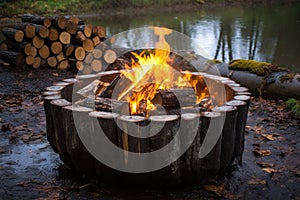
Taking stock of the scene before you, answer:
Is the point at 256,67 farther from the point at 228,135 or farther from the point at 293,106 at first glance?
the point at 228,135

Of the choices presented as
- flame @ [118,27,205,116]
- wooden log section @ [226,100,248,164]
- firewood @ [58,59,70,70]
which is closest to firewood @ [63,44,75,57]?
firewood @ [58,59,70,70]

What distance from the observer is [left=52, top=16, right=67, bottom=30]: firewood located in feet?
26.5

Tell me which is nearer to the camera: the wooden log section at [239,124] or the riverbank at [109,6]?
the wooden log section at [239,124]

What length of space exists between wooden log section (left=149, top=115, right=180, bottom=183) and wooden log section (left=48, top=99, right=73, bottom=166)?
977 millimetres

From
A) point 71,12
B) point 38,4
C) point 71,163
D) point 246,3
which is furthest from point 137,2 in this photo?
point 71,163

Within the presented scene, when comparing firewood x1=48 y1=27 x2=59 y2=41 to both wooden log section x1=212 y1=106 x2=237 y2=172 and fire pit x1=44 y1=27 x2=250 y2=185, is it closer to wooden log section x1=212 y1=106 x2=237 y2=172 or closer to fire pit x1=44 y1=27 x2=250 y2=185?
fire pit x1=44 y1=27 x2=250 y2=185

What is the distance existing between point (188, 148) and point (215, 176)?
25.4 inches

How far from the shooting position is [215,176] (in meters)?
3.49

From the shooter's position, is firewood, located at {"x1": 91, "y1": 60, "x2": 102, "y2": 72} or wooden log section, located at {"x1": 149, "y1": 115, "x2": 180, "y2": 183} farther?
firewood, located at {"x1": 91, "y1": 60, "x2": 102, "y2": 72}

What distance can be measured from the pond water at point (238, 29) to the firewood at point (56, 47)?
528 centimetres

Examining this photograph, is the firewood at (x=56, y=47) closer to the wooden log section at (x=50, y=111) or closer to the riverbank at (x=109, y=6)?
the wooden log section at (x=50, y=111)

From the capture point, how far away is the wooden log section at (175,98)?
148 inches

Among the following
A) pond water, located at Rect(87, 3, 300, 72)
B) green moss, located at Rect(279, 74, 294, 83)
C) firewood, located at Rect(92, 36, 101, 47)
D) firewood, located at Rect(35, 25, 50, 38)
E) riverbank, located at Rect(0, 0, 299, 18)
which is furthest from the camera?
riverbank, located at Rect(0, 0, 299, 18)

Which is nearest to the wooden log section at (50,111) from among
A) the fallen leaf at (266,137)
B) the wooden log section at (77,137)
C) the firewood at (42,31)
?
the wooden log section at (77,137)
